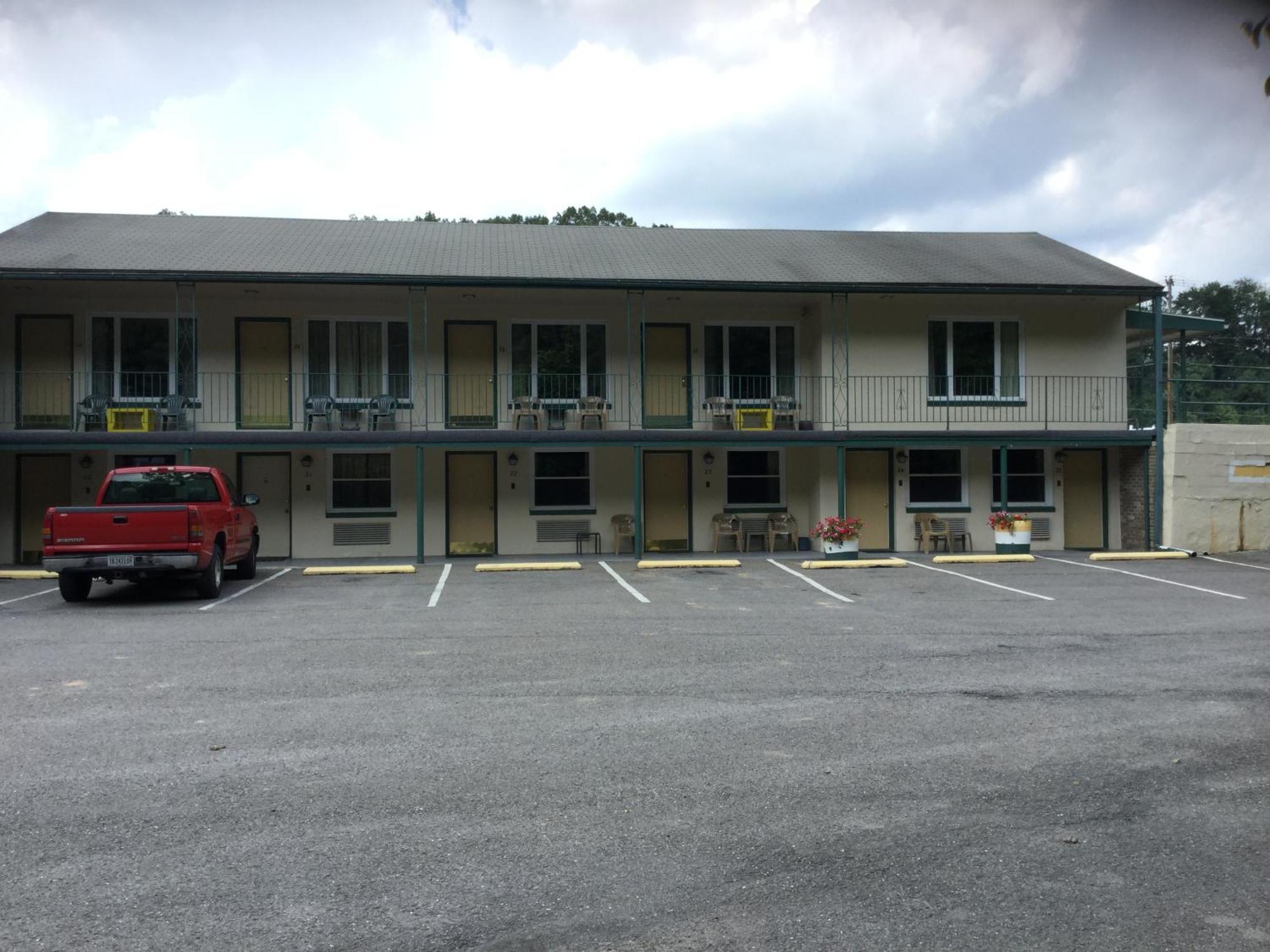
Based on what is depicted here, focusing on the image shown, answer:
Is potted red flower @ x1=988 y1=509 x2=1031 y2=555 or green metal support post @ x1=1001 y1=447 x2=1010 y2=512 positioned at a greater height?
green metal support post @ x1=1001 y1=447 x2=1010 y2=512

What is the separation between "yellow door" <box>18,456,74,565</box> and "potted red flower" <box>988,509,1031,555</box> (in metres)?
17.3

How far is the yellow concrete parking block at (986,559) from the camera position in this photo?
17609 millimetres

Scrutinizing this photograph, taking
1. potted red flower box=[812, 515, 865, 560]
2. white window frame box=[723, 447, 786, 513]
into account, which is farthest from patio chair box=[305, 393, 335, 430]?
potted red flower box=[812, 515, 865, 560]

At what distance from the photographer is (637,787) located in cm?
550

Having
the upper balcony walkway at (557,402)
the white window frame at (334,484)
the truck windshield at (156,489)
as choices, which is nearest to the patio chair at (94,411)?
the upper balcony walkway at (557,402)

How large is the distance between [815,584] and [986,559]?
4.44 meters

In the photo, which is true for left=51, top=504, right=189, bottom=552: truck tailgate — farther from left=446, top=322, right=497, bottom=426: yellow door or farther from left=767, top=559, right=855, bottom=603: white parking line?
left=767, top=559, right=855, bottom=603: white parking line

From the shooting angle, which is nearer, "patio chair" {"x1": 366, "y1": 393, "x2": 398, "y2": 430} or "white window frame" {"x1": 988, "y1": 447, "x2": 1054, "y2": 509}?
"patio chair" {"x1": 366, "y1": 393, "x2": 398, "y2": 430}

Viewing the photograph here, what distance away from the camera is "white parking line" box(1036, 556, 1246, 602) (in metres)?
13.7

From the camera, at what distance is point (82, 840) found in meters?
4.70

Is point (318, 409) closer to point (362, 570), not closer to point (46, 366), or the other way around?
point (362, 570)

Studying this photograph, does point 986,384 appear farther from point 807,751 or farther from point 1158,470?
point 807,751

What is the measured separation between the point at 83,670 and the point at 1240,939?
8420 millimetres

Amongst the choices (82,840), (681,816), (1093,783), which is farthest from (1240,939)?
(82,840)
